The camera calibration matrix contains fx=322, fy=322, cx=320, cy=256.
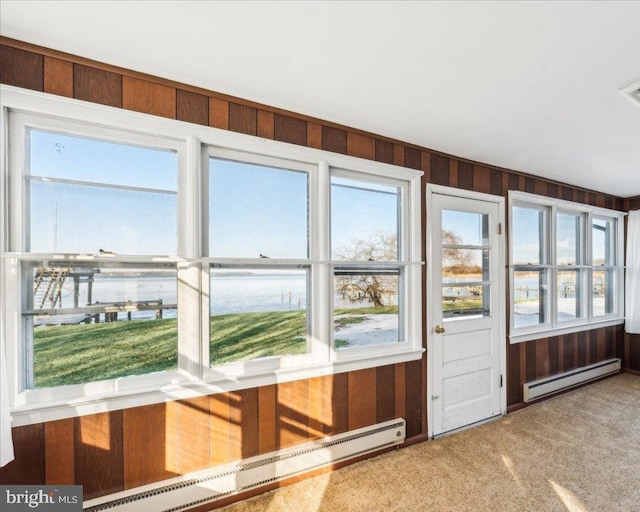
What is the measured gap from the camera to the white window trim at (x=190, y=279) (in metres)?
1.53

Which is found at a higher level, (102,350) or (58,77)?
(58,77)

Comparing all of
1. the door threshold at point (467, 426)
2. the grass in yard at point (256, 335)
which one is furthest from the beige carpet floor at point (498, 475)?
the grass in yard at point (256, 335)

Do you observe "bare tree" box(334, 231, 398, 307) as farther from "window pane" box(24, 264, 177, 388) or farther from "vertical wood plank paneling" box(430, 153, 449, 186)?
"window pane" box(24, 264, 177, 388)

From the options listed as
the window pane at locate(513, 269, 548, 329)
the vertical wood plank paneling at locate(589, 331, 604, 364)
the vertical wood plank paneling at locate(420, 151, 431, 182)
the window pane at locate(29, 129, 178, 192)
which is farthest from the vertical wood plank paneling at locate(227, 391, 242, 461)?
the vertical wood plank paneling at locate(589, 331, 604, 364)

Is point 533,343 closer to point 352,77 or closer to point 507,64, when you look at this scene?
point 507,64

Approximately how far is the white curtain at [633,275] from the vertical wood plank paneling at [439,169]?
11.4 ft

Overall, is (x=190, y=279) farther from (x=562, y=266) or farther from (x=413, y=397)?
(x=562, y=266)

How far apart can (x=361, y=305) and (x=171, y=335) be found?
1.36m

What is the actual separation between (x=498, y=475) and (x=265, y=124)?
289cm

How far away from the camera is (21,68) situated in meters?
1.53

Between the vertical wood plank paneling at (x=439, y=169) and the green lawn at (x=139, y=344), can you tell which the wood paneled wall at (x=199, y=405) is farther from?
the green lawn at (x=139, y=344)

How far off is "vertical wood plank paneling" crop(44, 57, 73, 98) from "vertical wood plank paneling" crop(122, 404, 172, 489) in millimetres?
1669

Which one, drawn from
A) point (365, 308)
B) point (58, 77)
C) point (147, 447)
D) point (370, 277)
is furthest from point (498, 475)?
point (58, 77)

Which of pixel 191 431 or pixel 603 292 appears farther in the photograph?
pixel 603 292
